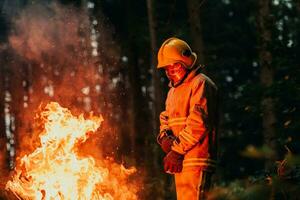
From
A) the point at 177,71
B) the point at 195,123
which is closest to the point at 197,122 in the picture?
the point at 195,123

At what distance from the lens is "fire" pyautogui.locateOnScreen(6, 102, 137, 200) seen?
7496mm

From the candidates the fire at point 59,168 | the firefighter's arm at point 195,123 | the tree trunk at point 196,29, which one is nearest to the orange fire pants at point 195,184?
the firefighter's arm at point 195,123

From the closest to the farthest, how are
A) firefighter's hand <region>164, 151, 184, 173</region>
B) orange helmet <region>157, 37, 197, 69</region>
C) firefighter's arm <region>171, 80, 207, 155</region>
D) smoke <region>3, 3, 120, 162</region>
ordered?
firefighter's arm <region>171, 80, 207, 155</region>
firefighter's hand <region>164, 151, 184, 173</region>
orange helmet <region>157, 37, 197, 69</region>
smoke <region>3, 3, 120, 162</region>

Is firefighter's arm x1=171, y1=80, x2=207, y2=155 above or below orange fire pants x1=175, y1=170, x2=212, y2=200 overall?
above

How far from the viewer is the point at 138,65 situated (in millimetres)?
23219

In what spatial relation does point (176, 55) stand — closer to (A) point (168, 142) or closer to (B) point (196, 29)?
(A) point (168, 142)

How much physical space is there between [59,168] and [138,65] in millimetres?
15670

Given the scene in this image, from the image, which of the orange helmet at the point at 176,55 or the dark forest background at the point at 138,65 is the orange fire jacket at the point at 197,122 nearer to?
the orange helmet at the point at 176,55

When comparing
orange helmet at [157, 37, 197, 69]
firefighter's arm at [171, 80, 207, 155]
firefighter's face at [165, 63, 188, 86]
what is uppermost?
orange helmet at [157, 37, 197, 69]

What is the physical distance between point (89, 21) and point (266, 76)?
776cm

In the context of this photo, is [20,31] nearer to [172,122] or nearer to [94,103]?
[94,103]

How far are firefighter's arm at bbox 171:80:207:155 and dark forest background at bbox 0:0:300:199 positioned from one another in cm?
264

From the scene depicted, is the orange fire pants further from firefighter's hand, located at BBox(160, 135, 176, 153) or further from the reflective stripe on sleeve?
firefighter's hand, located at BBox(160, 135, 176, 153)

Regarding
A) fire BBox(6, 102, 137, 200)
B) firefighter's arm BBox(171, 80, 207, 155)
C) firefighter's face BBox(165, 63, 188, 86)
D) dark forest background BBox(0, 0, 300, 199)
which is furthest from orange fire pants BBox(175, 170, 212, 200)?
dark forest background BBox(0, 0, 300, 199)
